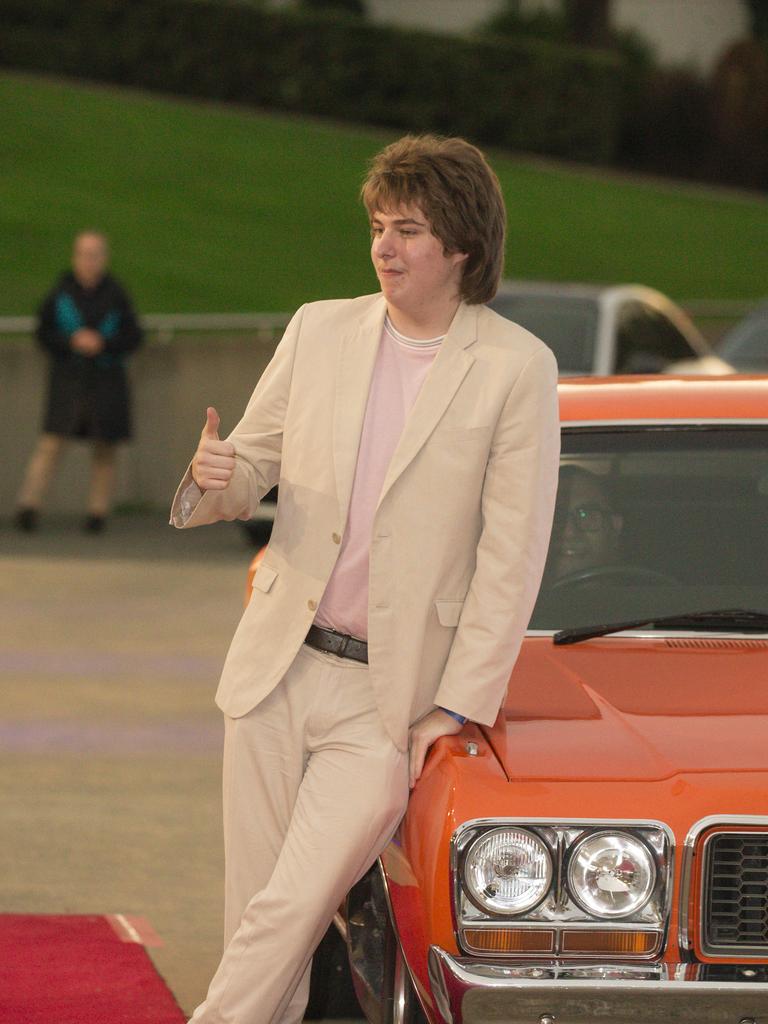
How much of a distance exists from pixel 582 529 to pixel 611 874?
144 cm

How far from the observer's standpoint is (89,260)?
14.1m

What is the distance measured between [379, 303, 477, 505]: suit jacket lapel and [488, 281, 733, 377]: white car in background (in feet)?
27.5

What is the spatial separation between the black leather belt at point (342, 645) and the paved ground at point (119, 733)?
57.3 inches

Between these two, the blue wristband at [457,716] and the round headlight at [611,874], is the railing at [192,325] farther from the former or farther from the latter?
the round headlight at [611,874]

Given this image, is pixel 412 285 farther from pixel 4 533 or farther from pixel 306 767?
pixel 4 533

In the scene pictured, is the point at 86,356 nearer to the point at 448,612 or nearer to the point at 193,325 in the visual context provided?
the point at 193,325

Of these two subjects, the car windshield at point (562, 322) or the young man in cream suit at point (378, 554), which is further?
the car windshield at point (562, 322)

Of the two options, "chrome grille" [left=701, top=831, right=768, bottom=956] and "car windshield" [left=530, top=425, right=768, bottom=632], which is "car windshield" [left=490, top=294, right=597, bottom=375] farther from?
"chrome grille" [left=701, top=831, right=768, bottom=956]

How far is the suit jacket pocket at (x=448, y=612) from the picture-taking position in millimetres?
3986

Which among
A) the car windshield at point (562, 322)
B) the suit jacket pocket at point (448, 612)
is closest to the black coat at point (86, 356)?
the car windshield at point (562, 322)

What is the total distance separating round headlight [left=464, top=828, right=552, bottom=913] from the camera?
12.2ft

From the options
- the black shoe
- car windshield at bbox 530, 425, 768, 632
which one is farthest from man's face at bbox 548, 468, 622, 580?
the black shoe

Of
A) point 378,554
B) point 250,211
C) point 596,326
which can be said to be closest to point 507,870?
point 378,554

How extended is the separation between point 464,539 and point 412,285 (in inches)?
19.9
